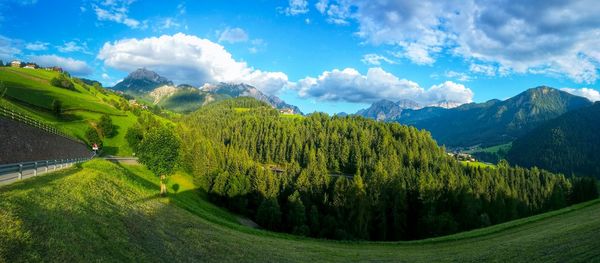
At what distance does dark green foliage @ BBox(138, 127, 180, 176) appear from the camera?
68.8 metres

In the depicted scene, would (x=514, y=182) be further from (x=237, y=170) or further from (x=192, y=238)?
(x=192, y=238)

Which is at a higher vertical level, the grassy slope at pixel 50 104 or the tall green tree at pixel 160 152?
the grassy slope at pixel 50 104

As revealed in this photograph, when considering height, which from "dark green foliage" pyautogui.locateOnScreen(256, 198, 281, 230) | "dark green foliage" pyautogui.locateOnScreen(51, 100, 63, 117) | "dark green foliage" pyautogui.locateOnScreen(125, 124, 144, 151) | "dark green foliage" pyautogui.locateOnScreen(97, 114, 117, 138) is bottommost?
"dark green foliage" pyautogui.locateOnScreen(256, 198, 281, 230)

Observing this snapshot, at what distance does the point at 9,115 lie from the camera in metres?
47.8

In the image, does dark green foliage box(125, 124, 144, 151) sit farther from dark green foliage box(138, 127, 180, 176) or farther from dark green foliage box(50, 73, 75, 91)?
dark green foliage box(50, 73, 75, 91)

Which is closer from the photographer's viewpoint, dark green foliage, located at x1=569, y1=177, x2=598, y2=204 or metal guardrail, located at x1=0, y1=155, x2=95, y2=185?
metal guardrail, located at x1=0, y1=155, x2=95, y2=185

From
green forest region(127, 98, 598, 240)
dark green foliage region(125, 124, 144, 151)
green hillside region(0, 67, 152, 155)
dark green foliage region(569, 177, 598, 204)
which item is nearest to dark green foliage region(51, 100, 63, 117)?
green hillside region(0, 67, 152, 155)

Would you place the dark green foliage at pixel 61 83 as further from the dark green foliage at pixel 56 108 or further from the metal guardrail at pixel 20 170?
the metal guardrail at pixel 20 170

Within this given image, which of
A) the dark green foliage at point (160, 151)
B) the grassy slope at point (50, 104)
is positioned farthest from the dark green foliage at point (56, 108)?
the dark green foliage at point (160, 151)

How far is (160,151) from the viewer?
227 ft

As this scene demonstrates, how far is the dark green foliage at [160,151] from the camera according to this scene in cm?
6875

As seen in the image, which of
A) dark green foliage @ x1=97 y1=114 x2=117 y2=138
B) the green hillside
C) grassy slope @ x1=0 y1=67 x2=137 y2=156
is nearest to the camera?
the green hillside

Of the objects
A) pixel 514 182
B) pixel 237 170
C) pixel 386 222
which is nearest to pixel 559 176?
pixel 514 182

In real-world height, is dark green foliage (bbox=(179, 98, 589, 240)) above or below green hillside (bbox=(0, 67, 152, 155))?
below
